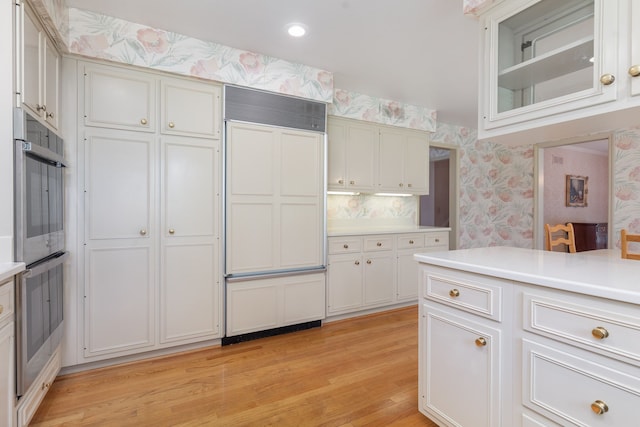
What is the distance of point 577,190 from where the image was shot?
6234 millimetres

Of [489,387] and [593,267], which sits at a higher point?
[593,267]

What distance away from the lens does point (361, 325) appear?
3.28 metres

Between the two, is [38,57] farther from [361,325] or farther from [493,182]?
[493,182]

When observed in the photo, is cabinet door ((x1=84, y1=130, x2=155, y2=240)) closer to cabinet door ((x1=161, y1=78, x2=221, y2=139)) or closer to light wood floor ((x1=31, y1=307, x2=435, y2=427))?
cabinet door ((x1=161, y1=78, x2=221, y2=139))

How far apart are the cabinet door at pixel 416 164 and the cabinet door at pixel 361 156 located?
53 centimetres

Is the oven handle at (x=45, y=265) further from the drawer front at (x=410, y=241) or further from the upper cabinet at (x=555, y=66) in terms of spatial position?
the drawer front at (x=410, y=241)

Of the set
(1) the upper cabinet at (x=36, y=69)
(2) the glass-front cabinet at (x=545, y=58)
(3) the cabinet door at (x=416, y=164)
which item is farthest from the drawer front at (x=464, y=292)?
(3) the cabinet door at (x=416, y=164)

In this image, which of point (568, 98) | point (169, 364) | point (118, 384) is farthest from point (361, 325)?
point (568, 98)

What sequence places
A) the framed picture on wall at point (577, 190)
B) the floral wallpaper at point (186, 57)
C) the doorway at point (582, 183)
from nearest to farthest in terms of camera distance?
the floral wallpaper at point (186, 57) → the doorway at point (582, 183) → the framed picture on wall at point (577, 190)

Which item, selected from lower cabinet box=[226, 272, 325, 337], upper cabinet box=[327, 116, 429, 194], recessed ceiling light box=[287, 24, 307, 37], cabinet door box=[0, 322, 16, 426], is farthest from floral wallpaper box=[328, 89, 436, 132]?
cabinet door box=[0, 322, 16, 426]

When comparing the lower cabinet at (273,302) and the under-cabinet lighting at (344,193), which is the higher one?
the under-cabinet lighting at (344,193)

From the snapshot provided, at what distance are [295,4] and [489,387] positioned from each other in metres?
2.41

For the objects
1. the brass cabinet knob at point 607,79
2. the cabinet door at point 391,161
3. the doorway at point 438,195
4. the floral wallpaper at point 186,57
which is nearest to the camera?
the brass cabinet knob at point 607,79

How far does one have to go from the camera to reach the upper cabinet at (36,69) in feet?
5.18
